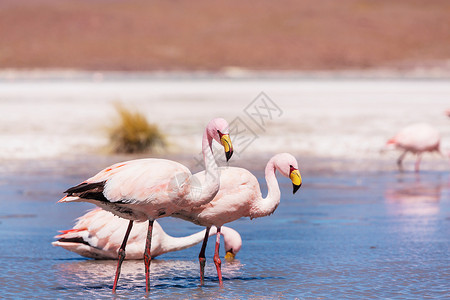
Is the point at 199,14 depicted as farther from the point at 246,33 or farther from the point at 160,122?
the point at 160,122

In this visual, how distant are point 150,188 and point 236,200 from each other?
0.82 m

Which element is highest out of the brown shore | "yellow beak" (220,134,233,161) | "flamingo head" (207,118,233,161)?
the brown shore

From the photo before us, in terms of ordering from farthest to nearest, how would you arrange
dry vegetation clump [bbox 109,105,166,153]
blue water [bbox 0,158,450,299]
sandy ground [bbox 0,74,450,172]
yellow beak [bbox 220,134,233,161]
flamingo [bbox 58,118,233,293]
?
sandy ground [bbox 0,74,450,172]
dry vegetation clump [bbox 109,105,166,153]
blue water [bbox 0,158,450,299]
flamingo [bbox 58,118,233,293]
yellow beak [bbox 220,134,233,161]

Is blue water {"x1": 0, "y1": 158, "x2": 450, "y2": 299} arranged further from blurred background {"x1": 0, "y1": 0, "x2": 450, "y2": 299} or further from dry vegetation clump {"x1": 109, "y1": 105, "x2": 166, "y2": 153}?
dry vegetation clump {"x1": 109, "y1": 105, "x2": 166, "y2": 153}

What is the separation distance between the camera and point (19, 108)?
87.5ft

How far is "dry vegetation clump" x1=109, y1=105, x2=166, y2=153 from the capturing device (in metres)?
15.7

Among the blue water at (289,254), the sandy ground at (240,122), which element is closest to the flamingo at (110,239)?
the blue water at (289,254)

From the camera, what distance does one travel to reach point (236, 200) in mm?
6465

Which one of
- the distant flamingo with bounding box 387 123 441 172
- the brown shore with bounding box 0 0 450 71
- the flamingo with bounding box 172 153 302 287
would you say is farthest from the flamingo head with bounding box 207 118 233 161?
the brown shore with bounding box 0 0 450 71

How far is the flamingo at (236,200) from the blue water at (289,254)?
1.65ft

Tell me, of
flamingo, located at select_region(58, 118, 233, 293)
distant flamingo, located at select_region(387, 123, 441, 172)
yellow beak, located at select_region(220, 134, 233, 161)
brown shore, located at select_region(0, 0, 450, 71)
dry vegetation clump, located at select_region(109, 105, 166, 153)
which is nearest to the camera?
yellow beak, located at select_region(220, 134, 233, 161)

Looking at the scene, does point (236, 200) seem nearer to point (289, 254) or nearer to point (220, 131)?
point (220, 131)

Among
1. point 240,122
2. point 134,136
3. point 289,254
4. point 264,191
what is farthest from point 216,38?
point 289,254

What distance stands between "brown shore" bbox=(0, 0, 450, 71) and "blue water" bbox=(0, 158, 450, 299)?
7202cm
